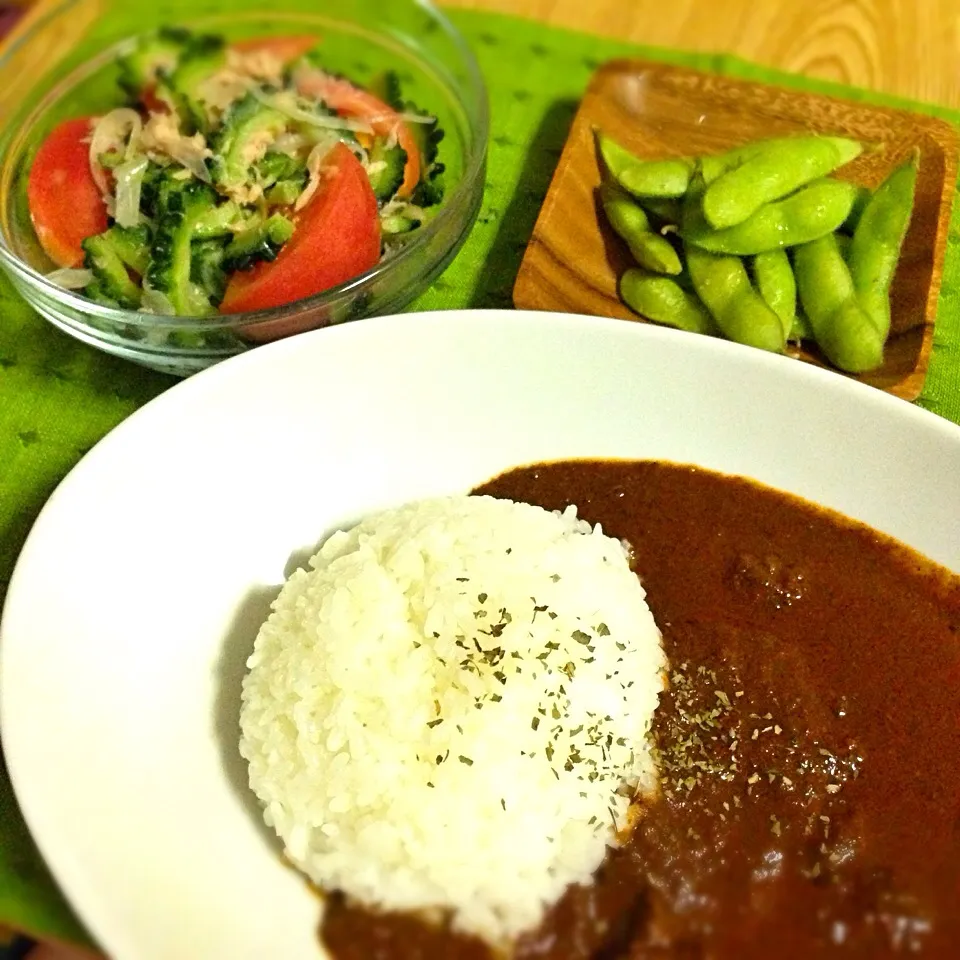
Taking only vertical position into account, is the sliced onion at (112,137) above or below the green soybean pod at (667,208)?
above

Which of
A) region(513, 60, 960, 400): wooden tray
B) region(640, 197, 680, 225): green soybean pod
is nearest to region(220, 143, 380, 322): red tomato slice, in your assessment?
region(513, 60, 960, 400): wooden tray

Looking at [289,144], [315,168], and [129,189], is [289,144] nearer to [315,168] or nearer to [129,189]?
[315,168]

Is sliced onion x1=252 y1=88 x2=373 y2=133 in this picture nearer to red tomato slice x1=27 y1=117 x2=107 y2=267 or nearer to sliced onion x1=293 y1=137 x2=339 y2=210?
sliced onion x1=293 y1=137 x2=339 y2=210

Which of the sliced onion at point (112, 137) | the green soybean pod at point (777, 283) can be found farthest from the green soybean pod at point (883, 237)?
the sliced onion at point (112, 137)

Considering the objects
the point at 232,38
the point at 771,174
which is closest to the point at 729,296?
the point at 771,174

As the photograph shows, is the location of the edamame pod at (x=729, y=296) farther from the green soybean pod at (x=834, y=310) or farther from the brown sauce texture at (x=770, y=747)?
the brown sauce texture at (x=770, y=747)

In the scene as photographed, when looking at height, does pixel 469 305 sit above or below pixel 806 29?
below

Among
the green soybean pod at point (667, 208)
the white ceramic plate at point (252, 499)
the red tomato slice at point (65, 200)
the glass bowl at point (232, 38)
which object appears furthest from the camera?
the green soybean pod at point (667, 208)

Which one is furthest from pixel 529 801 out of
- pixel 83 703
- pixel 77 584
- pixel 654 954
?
pixel 77 584
